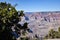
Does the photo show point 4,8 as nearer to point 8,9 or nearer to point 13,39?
point 8,9

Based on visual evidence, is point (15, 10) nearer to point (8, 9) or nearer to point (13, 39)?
point (8, 9)

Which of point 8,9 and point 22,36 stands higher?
point 8,9

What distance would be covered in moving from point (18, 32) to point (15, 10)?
1515 mm

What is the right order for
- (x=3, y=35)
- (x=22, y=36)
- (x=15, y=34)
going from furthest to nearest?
1. (x=22, y=36)
2. (x=15, y=34)
3. (x=3, y=35)

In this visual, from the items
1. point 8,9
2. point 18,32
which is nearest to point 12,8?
point 8,9

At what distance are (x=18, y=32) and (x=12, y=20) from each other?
0.98 metres

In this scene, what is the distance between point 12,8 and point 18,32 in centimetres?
163

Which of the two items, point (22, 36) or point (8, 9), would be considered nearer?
point (8, 9)

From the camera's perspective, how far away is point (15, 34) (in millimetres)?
14820

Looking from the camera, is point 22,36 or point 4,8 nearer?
point 4,8

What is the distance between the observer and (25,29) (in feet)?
50.4

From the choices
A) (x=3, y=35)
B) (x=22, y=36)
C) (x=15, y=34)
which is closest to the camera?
(x=3, y=35)

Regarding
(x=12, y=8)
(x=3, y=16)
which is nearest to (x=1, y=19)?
(x=3, y=16)

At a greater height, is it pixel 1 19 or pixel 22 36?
pixel 1 19
